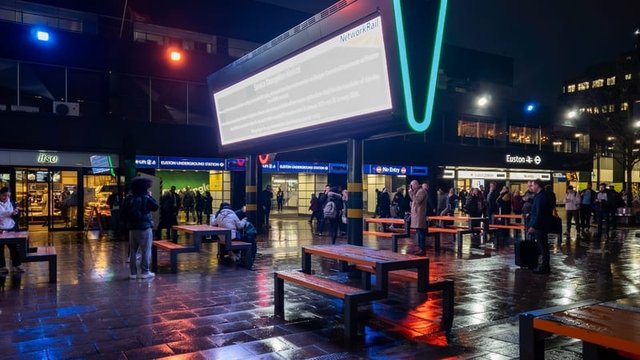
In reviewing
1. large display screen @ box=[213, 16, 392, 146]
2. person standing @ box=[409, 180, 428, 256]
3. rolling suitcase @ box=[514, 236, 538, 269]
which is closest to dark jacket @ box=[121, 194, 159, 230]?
large display screen @ box=[213, 16, 392, 146]

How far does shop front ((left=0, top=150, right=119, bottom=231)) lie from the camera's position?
1881cm

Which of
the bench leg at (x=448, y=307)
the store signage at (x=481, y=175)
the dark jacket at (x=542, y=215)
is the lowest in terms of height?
the bench leg at (x=448, y=307)

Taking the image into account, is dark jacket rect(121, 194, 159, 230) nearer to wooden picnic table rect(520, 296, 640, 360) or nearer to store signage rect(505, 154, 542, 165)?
wooden picnic table rect(520, 296, 640, 360)

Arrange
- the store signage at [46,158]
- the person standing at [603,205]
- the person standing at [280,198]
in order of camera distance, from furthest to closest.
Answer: the person standing at [280,198] < the store signage at [46,158] < the person standing at [603,205]

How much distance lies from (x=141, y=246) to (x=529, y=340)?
7.36 m

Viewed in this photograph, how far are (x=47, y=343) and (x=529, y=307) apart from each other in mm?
5883

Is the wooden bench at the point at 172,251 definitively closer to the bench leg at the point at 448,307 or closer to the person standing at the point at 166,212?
the bench leg at the point at 448,307

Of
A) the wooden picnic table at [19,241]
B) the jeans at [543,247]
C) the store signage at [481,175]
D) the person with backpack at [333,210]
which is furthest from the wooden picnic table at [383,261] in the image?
the store signage at [481,175]

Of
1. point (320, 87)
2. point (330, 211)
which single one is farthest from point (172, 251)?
point (330, 211)

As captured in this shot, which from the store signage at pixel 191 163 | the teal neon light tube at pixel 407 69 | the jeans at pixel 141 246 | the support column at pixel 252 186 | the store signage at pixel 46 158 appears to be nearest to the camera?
the teal neon light tube at pixel 407 69

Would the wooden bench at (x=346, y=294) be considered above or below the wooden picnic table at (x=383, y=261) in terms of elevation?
below

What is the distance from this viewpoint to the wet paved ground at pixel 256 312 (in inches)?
197

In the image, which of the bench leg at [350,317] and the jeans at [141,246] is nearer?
the bench leg at [350,317]

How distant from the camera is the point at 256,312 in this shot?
21.2ft
